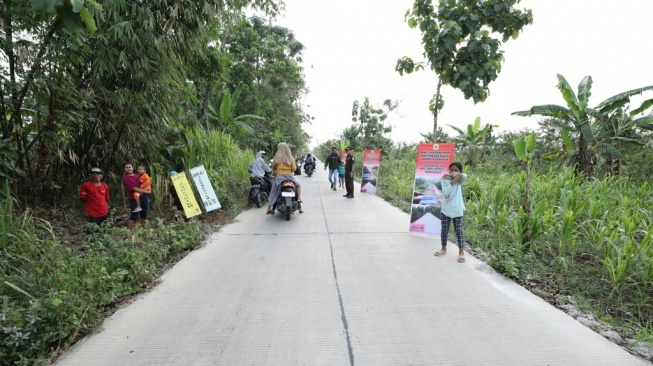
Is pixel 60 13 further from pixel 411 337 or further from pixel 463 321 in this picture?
pixel 463 321

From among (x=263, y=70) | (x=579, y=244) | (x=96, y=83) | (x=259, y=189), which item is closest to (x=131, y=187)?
(x=96, y=83)

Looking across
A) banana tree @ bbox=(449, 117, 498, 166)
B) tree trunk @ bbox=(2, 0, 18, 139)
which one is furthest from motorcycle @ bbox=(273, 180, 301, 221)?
banana tree @ bbox=(449, 117, 498, 166)

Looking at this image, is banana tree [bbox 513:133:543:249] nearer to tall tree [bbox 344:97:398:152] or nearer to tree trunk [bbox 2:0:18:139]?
tree trunk [bbox 2:0:18:139]

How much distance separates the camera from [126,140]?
19.4 feet

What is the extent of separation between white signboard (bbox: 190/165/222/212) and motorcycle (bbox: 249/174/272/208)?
1955 millimetres

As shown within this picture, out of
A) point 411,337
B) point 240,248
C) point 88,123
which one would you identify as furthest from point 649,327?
point 88,123

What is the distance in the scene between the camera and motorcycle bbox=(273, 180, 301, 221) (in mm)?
6793

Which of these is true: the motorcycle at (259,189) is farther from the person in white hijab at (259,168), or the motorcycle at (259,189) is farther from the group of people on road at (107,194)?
the group of people on road at (107,194)

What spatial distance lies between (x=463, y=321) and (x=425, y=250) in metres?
2.10

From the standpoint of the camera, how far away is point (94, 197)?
4.76 metres

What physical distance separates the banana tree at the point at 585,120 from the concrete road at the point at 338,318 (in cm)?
663

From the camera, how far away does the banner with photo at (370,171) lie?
38.2 ft

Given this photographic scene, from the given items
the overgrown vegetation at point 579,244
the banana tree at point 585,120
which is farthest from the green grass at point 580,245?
the banana tree at point 585,120

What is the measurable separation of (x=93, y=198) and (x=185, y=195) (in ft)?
4.87
